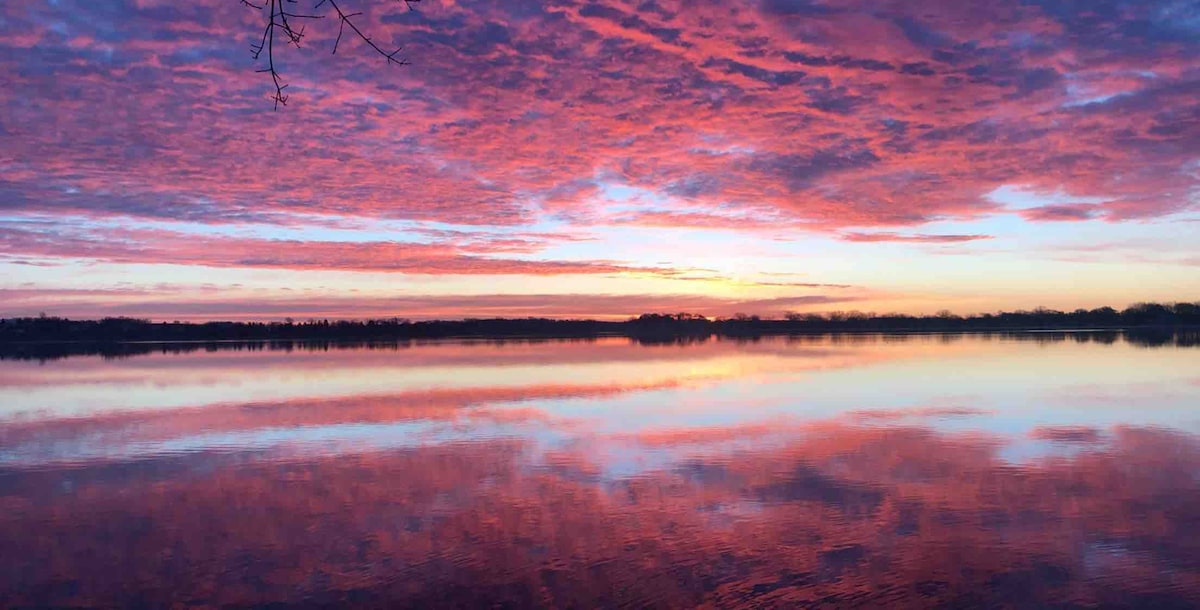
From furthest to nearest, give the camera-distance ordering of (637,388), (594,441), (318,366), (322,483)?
(318,366) < (637,388) < (594,441) < (322,483)

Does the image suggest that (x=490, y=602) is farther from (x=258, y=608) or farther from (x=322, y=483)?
(x=322, y=483)

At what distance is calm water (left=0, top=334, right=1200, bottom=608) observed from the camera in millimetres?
7125

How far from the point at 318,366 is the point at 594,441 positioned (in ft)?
83.0

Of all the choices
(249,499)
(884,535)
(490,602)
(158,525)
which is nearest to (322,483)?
(249,499)

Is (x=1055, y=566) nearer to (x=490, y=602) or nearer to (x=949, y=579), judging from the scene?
(x=949, y=579)

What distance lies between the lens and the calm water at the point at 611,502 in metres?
7.12

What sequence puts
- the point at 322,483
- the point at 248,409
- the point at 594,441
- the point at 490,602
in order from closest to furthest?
the point at 490,602 → the point at 322,483 → the point at 594,441 → the point at 248,409

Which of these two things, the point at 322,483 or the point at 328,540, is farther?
the point at 322,483

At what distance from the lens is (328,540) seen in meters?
8.56

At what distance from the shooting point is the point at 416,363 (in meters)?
38.3

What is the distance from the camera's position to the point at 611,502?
32.6ft

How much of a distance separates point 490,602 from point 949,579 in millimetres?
3831

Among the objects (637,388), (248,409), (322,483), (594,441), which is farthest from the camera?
(637,388)

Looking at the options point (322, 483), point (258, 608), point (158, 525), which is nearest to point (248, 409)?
point (322, 483)
